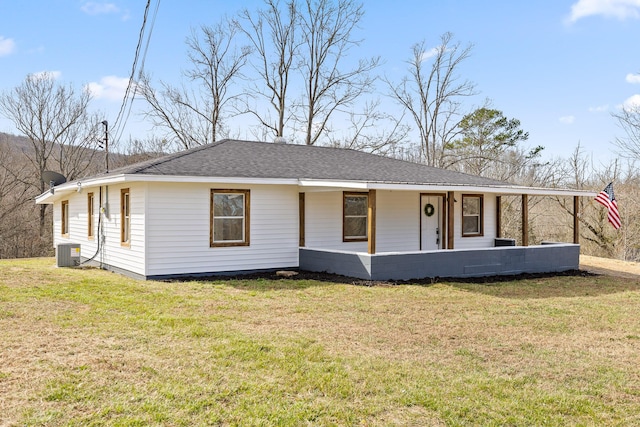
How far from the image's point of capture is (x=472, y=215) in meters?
15.7

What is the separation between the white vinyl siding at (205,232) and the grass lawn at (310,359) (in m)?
1.83

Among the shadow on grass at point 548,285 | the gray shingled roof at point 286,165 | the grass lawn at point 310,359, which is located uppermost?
the gray shingled roof at point 286,165

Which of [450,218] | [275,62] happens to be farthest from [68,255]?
[275,62]

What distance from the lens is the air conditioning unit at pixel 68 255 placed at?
46.4 feet

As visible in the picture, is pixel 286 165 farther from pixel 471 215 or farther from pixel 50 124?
pixel 50 124

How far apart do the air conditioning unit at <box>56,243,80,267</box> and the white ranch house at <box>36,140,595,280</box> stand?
48 cm

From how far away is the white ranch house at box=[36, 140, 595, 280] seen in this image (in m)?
11.1

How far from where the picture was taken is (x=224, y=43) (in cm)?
2880

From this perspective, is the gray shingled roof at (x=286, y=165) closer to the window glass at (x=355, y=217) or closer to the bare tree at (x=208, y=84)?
the window glass at (x=355, y=217)

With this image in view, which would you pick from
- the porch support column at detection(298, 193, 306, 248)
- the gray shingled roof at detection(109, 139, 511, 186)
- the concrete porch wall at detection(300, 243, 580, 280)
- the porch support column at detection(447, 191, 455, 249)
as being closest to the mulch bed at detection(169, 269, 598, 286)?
the concrete porch wall at detection(300, 243, 580, 280)

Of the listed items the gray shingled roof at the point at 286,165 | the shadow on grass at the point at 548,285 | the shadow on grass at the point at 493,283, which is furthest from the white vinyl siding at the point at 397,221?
the shadow on grass at the point at 548,285

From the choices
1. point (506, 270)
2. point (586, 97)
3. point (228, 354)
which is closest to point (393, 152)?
point (586, 97)

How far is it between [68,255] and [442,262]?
33.7 ft

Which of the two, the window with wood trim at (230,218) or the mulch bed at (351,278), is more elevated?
the window with wood trim at (230,218)
